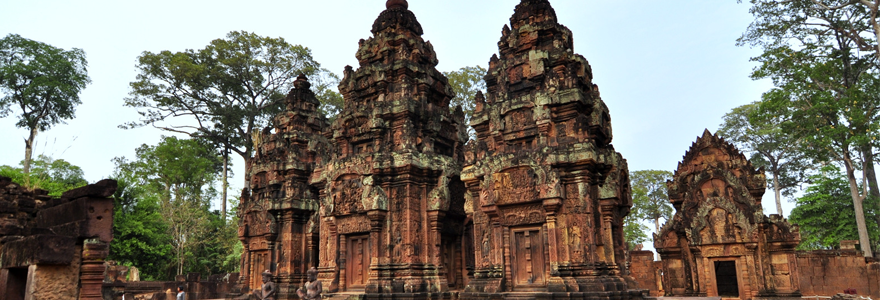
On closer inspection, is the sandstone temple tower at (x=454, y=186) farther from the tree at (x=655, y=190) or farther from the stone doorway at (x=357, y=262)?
the tree at (x=655, y=190)

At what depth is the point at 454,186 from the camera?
1347 cm

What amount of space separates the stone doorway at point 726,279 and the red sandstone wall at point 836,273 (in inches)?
127

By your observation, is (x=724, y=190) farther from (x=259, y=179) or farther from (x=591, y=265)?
(x=259, y=179)

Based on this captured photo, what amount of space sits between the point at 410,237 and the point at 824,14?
18.6 meters

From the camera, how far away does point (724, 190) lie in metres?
14.4

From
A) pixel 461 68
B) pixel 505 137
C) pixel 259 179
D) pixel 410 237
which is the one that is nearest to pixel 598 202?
pixel 505 137

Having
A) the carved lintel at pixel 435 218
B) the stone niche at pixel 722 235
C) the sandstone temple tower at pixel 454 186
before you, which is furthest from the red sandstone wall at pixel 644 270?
the carved lintel at pixel 435 218

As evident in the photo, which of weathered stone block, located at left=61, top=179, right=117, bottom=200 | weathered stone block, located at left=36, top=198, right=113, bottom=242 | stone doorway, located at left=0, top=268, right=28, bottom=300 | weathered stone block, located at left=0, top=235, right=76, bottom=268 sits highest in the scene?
weathered stone block, located at left=61, top=179, right=117, bottom=200

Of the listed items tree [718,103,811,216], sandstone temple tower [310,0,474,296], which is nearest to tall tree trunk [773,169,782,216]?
tree [718,103,811,216]

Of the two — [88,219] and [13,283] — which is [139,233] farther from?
[88,219]

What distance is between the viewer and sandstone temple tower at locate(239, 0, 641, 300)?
397 inches

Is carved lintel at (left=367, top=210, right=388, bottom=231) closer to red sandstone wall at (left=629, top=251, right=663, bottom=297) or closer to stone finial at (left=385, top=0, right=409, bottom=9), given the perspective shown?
stone finial at (left=385, top=0, right=409, bottom=9)

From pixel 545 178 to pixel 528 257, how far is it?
4.99 ft

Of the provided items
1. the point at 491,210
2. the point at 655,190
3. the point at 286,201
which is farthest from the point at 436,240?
the point at 655,190
